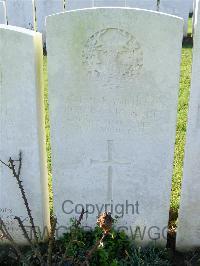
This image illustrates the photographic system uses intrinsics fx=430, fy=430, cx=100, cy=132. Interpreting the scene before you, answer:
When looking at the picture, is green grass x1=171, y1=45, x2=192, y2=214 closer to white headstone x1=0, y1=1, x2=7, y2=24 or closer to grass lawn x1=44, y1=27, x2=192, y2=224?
grass lawn x1=44, y1=27, x2=192, y2=224

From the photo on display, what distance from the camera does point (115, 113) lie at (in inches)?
119

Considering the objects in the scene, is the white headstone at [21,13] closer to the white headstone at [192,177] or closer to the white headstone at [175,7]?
the white headstone at [175,7]

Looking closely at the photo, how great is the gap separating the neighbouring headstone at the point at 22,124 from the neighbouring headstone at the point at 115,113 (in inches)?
4.4

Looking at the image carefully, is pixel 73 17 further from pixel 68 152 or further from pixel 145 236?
pixel 145 236

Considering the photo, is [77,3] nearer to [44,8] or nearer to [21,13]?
[44,8]

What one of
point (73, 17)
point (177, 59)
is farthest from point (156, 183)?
point (73, 17)

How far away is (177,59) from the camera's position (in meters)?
2.83

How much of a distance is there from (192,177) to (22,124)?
131 centimetres

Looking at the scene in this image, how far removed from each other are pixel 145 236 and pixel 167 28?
64.2 inches

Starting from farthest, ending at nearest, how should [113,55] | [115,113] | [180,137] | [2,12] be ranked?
[2,12] → [180,137] → [115,113] → [113,55]

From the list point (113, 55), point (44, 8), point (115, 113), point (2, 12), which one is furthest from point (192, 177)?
point (44, 8)

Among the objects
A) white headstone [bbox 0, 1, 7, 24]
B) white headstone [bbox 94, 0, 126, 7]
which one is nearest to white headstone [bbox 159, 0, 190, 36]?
white headstone [bbox 94, 0, 126, 7]

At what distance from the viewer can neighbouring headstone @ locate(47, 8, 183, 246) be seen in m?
2.80

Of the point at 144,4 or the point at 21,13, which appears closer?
the point at 21,13
